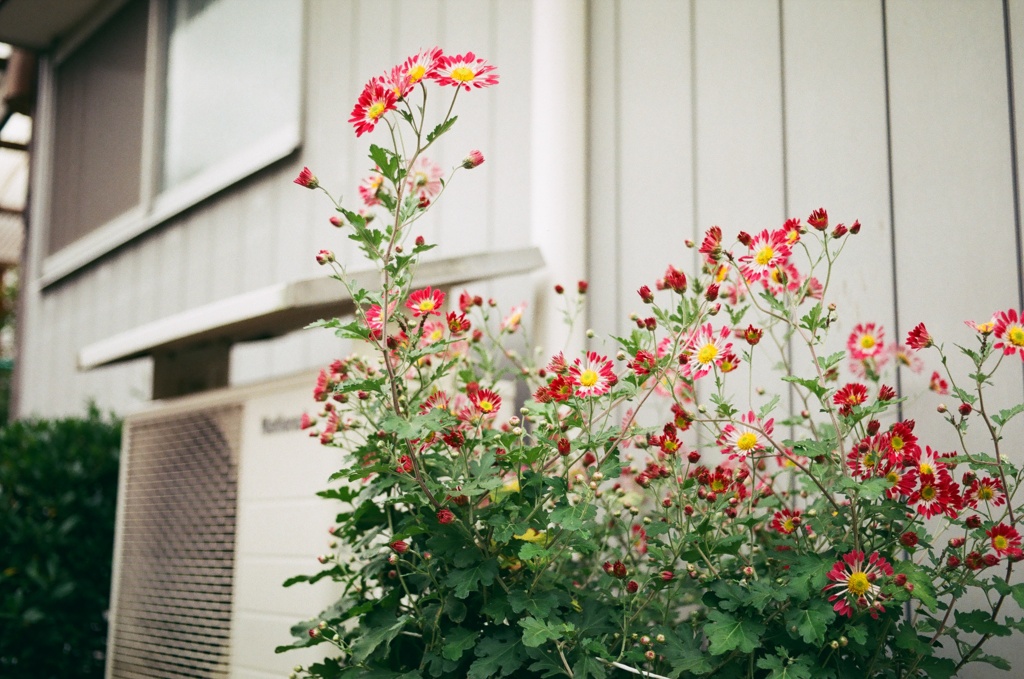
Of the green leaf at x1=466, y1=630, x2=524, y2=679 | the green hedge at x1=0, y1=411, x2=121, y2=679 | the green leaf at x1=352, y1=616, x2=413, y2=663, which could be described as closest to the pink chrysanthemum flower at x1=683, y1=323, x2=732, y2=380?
the green leaf at x1=466, y1=630, x2=524, y2=679

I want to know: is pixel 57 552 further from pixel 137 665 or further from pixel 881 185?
pixel 881 185

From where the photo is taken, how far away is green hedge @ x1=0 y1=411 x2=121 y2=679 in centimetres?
294

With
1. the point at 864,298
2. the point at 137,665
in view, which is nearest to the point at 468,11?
the point at 864,298

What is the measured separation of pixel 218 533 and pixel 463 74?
4.88ft

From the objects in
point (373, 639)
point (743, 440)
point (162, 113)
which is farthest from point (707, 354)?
point (162, 113)

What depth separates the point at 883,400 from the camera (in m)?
1.15

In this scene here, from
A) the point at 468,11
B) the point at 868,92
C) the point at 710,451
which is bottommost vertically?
the point at 710,451

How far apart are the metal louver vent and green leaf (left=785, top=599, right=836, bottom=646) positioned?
1.48 meters

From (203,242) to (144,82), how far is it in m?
1.25

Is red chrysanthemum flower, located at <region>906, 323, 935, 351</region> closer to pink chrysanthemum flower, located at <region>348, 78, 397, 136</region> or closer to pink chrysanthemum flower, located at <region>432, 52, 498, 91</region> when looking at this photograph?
pink chrysanthemum flower, located at <region>432, 52, 498, 91</region>

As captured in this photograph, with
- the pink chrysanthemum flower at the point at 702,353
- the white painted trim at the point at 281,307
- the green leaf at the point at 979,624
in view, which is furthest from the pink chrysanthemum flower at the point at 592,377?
the white painted trim at the point at 281,307

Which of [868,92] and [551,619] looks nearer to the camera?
[551,619]

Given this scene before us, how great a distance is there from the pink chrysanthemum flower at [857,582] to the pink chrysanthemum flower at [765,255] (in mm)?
→ 380

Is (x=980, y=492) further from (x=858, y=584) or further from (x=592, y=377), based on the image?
(x=592, y=377)
